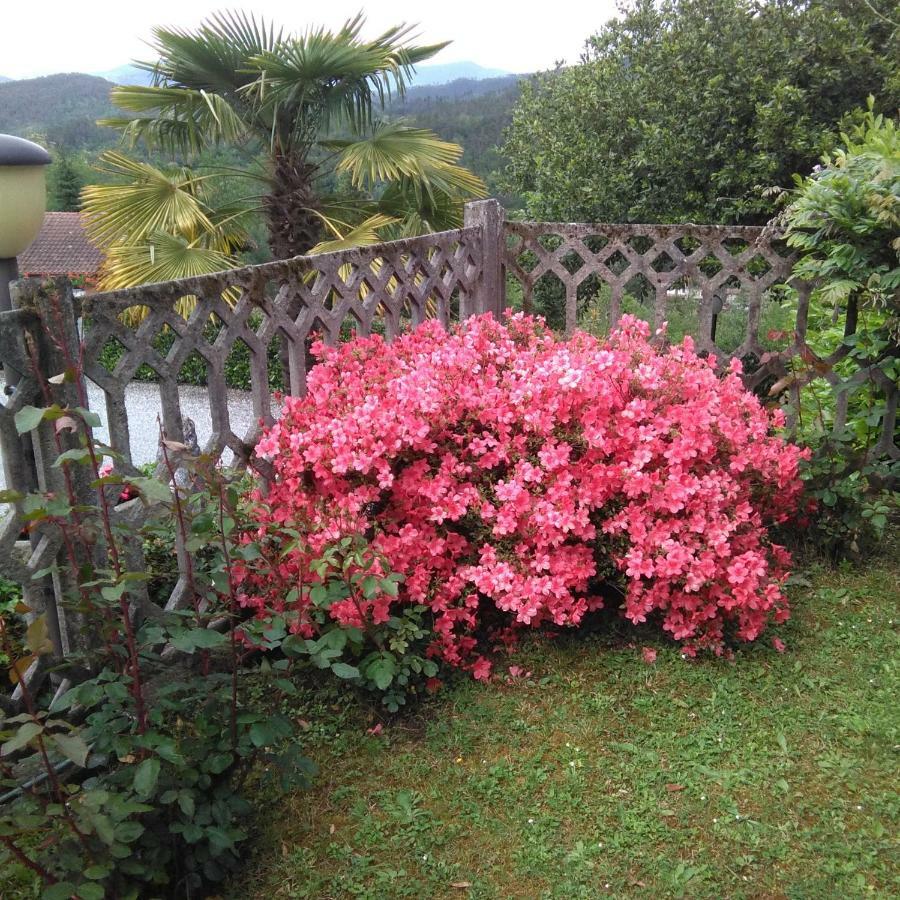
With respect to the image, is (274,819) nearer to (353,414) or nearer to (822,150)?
(353,414)

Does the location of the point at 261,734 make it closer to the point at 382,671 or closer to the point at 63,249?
the point at 382,671

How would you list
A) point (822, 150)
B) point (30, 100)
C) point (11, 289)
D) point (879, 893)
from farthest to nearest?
1. point (30, 100)
2. point (822, 150)
3. point (11, 289)
4. point (879, 893)

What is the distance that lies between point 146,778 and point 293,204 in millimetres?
7393

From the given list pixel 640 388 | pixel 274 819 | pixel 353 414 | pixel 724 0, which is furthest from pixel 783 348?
pixel 724 0

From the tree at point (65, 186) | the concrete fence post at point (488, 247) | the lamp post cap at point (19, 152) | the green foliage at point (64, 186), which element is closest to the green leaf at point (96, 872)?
the lamp post cap at point (19, 152)

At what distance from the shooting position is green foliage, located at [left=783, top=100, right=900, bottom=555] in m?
3.65

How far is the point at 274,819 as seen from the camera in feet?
7.67

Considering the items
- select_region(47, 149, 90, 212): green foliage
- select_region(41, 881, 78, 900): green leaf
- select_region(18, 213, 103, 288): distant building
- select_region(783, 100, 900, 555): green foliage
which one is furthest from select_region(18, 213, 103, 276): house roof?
select_region(41, 881, 78, 900): green leaf

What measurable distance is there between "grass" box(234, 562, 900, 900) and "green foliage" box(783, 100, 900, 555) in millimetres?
698

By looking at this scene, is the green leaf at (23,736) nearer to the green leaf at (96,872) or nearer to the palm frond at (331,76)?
the green leaf at (96,872)

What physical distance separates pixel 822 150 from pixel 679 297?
2.09m

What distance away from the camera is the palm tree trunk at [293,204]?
27.3 feet

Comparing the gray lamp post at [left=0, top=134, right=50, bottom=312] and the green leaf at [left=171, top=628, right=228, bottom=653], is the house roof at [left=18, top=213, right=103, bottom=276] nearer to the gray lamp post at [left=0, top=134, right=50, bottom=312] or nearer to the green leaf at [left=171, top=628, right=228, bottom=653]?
the gray lamp post at [left=0, top=134, right=50, bottom=312]

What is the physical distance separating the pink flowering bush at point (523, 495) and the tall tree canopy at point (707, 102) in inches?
248
